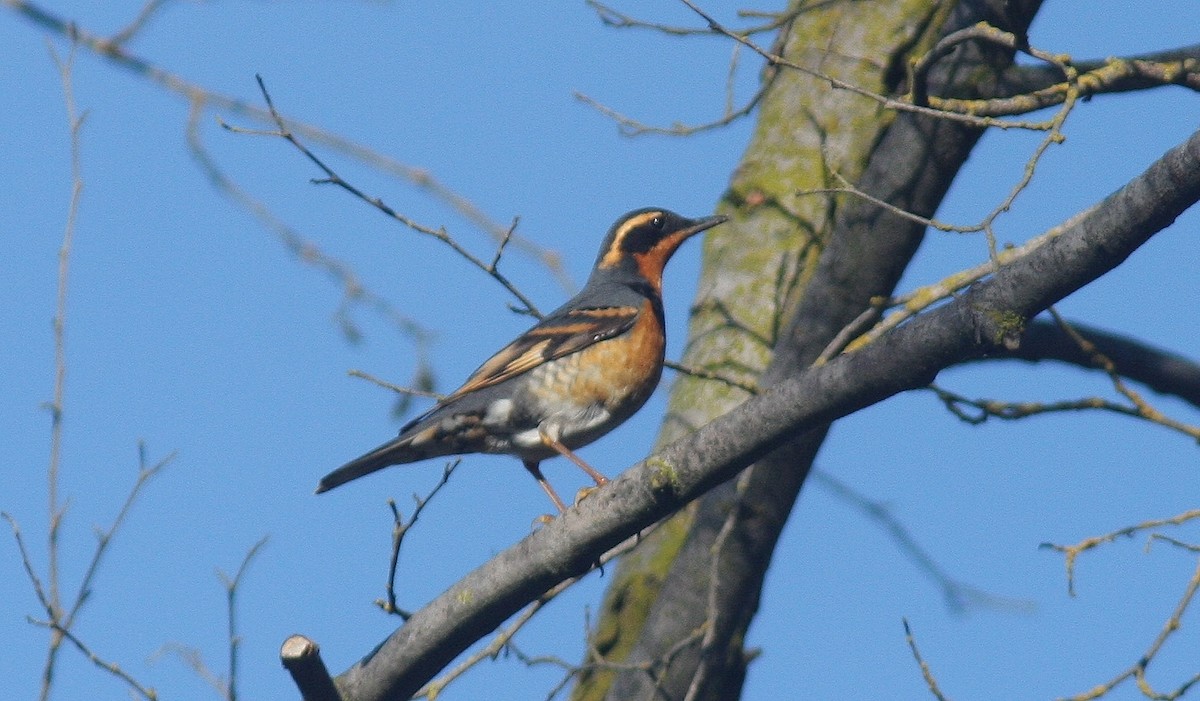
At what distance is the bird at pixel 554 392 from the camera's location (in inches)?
261

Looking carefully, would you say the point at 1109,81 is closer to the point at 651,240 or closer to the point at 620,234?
the point at 651,240

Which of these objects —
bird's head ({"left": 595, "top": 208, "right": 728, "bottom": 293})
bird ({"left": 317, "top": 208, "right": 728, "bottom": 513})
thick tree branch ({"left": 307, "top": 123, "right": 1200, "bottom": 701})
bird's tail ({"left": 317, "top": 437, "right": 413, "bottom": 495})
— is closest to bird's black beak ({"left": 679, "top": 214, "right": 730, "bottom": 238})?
bird's head ({"left": 595, "top": 208, "right": 728, "bottom": 293})

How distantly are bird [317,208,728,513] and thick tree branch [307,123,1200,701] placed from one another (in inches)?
65.8

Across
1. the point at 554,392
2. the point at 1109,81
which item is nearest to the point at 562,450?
the point at 554,392

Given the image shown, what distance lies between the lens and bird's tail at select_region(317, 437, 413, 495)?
6059 millimetres

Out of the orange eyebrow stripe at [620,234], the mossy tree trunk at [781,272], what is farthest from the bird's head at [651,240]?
the mossy tree trunk at [781,272]

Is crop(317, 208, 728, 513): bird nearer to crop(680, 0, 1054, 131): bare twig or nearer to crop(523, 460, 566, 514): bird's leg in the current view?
crop(523, 460, 566, 514): bird's leg

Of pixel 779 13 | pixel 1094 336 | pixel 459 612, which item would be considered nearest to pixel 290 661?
pixel 459 612

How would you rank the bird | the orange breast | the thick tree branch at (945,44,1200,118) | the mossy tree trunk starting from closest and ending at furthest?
the thick tree branch at (945,44,1200,118)
the mossy tree trunk
the bird
the orange breast

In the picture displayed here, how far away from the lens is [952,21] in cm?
709

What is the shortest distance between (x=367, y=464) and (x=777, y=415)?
2.53 meters

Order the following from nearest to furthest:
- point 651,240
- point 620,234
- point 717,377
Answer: point 717,377
point 651,240
point 620,234

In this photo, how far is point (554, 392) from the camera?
6867 mm

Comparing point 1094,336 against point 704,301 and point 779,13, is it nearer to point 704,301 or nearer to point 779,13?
point 704,301
